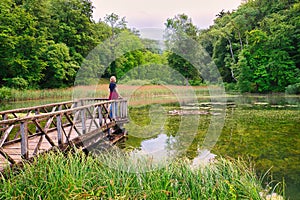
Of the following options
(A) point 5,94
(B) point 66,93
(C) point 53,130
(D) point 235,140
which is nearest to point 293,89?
(B) point 66,93

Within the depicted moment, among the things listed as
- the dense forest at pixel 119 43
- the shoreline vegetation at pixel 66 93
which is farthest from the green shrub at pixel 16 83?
the shoreline vegetation at pixel 66 93

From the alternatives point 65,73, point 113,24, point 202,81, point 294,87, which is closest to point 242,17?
point 202,81

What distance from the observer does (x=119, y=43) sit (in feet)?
128

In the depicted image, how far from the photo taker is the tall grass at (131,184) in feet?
11.1

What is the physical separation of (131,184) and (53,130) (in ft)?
16.3

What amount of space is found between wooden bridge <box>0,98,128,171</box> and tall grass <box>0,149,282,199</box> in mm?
679

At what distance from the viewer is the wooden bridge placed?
4.63 meters

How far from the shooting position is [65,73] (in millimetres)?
32688

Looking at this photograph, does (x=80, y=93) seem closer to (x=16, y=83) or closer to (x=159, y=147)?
(x=16, y=83)

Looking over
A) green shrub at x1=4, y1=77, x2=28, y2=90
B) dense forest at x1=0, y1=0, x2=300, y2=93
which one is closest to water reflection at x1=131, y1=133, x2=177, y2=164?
green shrub at x1=4, y1=77, x2=28, y2=90

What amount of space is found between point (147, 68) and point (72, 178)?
128 feet

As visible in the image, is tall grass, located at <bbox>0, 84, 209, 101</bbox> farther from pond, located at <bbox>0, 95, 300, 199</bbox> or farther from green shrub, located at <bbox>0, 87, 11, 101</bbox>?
pond, located at <bbox>0, 95, 300, 199</bbox>

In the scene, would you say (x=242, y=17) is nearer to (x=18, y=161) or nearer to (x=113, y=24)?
(x=113, y=24)

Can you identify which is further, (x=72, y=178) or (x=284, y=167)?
(x=284, y=167)
